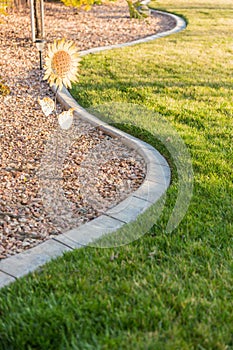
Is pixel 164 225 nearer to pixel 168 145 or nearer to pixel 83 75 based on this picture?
pixel 168 145

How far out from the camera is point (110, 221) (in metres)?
3.21

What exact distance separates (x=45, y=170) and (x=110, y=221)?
108cm

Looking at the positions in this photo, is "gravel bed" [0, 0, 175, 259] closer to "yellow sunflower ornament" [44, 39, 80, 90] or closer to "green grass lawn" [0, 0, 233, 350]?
"green grass lawn" [0, 0, 233, 350]

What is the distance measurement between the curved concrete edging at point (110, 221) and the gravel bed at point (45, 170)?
109 mm

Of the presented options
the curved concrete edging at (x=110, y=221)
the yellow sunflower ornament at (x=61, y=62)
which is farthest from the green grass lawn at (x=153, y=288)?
the yellow sunflower ornament at (x=61, y=62)

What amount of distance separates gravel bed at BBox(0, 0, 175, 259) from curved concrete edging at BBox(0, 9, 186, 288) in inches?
4.3

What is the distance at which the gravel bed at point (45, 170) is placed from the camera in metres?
3.32

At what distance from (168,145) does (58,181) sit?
108 cm

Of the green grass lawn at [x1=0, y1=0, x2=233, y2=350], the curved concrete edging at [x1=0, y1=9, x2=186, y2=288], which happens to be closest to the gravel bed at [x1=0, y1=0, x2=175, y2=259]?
the curved concrete edging at [x1=0, y1=9, x2=186, y2=288]

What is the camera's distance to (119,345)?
2.04m

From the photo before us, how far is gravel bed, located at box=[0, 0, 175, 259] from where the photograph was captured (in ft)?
10.9

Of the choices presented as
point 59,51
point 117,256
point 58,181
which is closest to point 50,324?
point 117,256

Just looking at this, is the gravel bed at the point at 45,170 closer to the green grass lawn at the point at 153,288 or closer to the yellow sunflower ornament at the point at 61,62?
the green grass lawn at the point at 153,288

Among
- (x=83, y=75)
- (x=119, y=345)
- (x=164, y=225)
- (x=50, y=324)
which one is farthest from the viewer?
(x=83, y=75)
